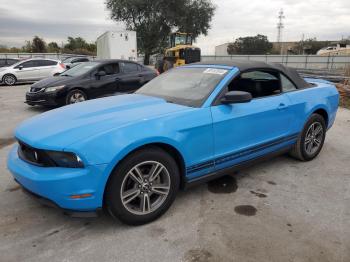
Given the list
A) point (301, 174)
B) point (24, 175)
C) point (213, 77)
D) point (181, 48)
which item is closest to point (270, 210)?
point (301, 174)

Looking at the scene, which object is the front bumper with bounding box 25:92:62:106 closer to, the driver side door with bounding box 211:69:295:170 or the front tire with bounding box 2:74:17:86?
the driver side door with bounding box 211:69:295:170

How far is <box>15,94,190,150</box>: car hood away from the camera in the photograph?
2832mm

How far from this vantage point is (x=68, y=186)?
8.73ft

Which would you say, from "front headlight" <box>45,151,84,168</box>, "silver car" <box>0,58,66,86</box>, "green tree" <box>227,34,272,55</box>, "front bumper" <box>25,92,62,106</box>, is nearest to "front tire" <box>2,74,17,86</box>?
"silver car" <box>0,58,66,86</box>

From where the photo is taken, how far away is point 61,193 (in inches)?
106

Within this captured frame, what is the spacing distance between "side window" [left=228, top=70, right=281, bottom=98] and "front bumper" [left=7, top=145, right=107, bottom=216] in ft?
7.14

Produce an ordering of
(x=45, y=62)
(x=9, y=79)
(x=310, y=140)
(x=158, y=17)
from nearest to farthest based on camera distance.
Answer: (x=310, y=140) < (x=9, y=79) < (x=45, y=62) < (x=158, y=17)

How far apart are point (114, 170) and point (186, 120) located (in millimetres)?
869

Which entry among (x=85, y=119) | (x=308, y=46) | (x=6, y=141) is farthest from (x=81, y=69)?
(x=308, y=46)

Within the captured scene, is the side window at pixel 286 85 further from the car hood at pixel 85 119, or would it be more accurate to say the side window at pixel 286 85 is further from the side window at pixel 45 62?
the side window at pixel 45 62

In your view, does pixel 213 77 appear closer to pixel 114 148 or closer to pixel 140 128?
pixel 140 128

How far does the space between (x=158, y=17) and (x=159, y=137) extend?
3818 cm

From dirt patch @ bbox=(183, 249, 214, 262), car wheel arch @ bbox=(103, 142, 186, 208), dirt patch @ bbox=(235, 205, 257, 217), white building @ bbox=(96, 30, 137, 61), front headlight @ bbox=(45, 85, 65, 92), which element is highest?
white building @ bbox=(96, 30, 137, 61)

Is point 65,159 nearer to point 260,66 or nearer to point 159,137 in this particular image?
point 159,137
